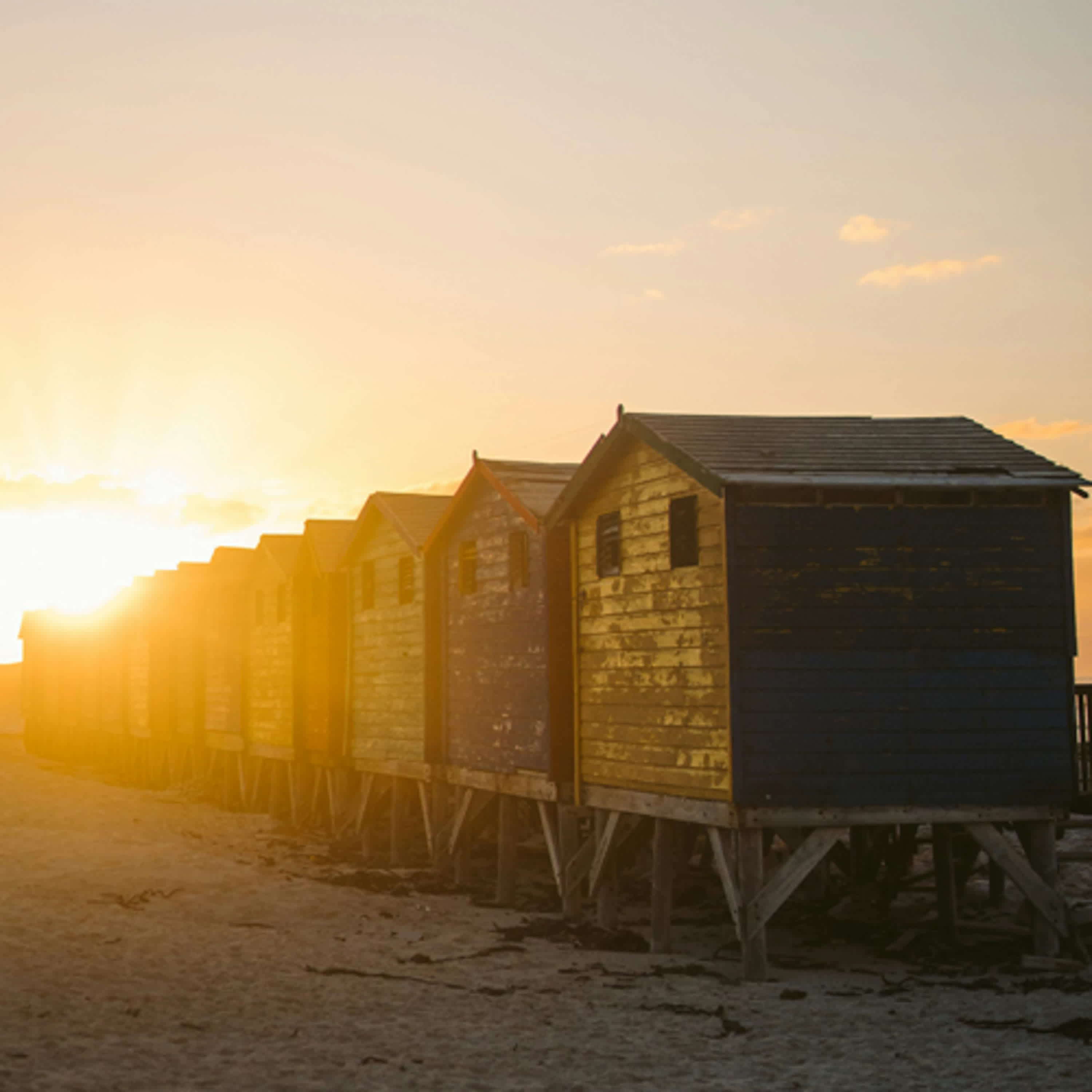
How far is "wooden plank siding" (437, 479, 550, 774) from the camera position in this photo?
62.6ft

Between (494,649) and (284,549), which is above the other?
(284,549)

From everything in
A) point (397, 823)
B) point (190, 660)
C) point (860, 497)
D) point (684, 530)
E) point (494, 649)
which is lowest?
point (397, 823)

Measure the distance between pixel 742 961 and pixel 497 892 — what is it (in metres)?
6.84

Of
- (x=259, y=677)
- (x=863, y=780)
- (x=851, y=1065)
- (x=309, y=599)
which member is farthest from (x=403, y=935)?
(x=259, y=677)

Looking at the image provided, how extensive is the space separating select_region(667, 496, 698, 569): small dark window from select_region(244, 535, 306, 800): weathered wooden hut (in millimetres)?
17211

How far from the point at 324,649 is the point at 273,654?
4.26 meters

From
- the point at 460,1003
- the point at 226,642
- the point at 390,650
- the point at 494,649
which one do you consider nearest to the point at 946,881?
the point at 460,1003

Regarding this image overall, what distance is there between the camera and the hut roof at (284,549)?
31797 millimetres

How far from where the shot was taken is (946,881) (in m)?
16.2

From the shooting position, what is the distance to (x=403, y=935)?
17.2 metres

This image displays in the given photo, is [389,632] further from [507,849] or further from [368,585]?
[507,849]

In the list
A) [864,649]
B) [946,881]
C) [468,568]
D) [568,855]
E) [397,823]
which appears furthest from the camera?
[397,823]

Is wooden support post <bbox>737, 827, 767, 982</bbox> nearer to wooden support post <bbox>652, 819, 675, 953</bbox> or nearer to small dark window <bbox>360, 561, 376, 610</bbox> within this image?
wooden support post <bbox>652, 819, 675, 953</bbox>

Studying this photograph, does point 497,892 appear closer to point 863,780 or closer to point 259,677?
point 863,780
